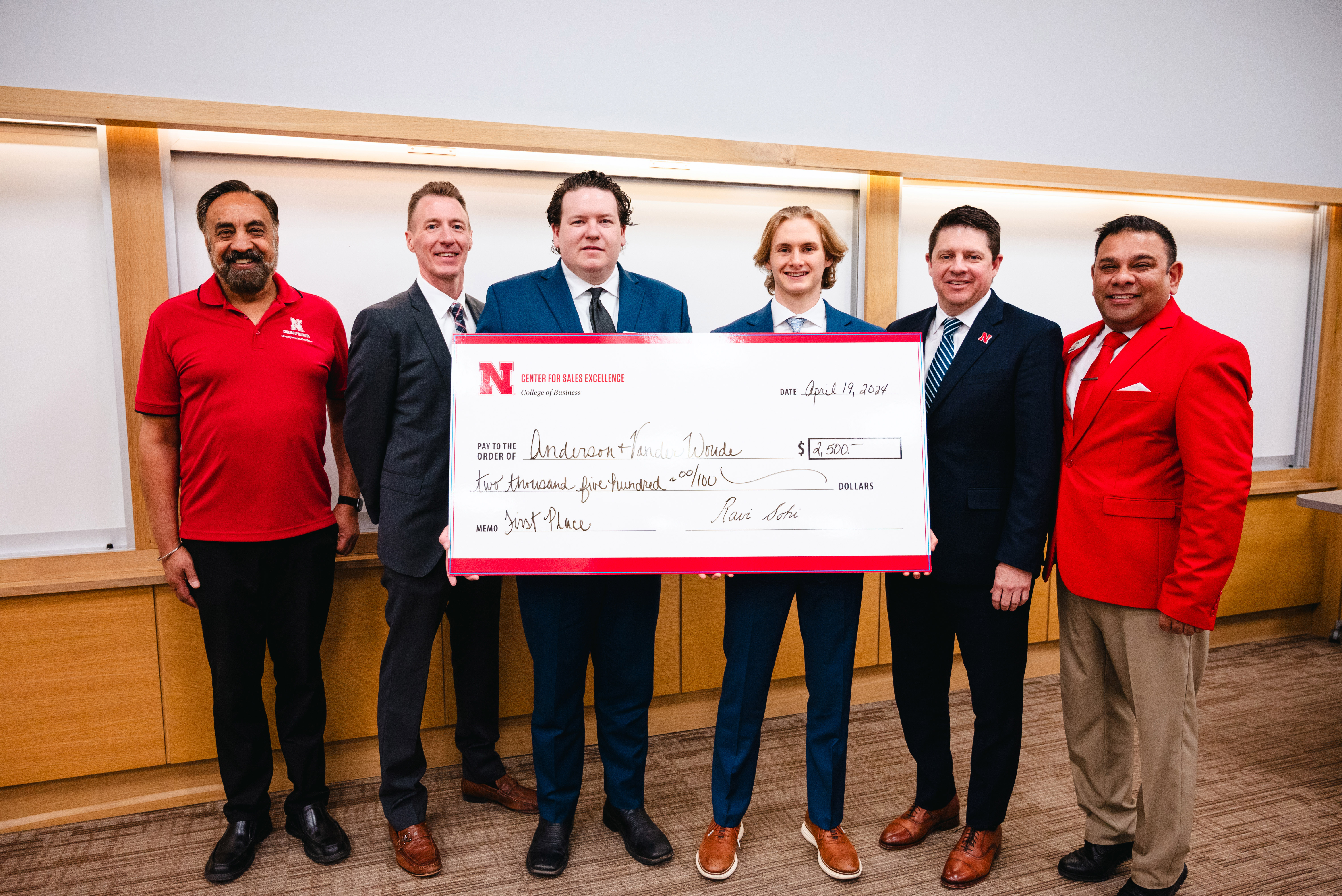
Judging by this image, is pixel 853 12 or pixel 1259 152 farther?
pixel 1259 152

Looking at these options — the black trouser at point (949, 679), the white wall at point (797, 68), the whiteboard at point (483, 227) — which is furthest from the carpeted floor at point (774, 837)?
the white wall at point (797, 68)

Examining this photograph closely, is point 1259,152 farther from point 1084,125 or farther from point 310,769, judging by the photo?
point 310,769

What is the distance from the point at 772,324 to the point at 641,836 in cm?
150

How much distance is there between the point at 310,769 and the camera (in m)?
2.12

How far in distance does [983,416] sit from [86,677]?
2.73 meters

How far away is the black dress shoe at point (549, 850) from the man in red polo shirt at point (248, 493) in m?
0.56

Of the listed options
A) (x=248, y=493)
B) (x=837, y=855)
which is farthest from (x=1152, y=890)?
(x=248, y=493)

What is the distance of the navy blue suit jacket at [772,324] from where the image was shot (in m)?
1.91

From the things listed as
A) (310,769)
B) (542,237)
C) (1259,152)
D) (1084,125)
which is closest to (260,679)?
(310,769)

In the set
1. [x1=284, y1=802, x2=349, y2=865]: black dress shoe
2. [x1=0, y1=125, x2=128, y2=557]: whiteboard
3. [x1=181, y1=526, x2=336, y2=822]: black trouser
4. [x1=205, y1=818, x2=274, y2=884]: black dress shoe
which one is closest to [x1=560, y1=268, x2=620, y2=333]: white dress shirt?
[x1=181, y1=526, x2=336, y2=822]: black trouser

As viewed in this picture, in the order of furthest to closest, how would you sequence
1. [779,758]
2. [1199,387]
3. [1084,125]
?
[1084,125]
[779,758]
[1199,387]

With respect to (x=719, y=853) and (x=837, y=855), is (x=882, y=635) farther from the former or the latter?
(x=719, y=853)

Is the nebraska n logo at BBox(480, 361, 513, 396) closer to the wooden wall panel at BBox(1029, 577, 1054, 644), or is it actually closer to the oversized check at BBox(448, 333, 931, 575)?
the oversized check at BBox(448, 333, 931, 575)

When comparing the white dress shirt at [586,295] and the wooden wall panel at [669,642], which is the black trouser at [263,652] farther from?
the wooden wall panel at [669,642]
